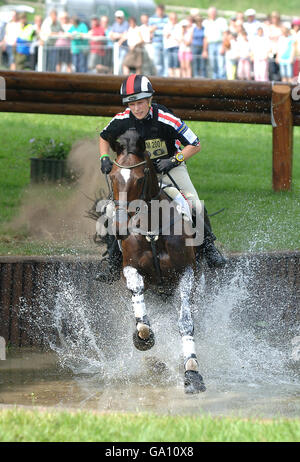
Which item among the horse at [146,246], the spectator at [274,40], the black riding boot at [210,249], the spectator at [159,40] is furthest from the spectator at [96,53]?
the horse at [146,246]

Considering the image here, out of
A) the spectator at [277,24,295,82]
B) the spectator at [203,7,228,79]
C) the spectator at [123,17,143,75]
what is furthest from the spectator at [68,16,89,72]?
the spectator at [277,24,295,82]

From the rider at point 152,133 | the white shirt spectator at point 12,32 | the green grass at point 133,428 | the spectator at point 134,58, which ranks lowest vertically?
the green grass at point 133,428

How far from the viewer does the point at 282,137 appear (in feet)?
39.0

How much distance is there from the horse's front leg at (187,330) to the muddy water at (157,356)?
0.52 feet

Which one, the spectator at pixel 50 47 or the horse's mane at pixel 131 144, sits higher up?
the spectator at pixel 50 47

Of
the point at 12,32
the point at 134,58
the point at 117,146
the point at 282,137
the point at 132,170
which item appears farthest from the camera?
the point at 12,32

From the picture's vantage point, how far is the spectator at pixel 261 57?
16875 mm

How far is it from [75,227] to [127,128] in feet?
12.5

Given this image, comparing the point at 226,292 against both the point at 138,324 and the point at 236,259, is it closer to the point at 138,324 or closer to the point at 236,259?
the point at 236,259

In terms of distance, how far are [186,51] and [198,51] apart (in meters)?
0.40

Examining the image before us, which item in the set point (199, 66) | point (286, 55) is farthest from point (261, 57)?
point (199, 66)

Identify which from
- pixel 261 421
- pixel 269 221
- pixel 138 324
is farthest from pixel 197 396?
pixel 269 221

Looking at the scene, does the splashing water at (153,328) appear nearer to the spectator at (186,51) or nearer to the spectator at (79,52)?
the spectator at (186,51)
